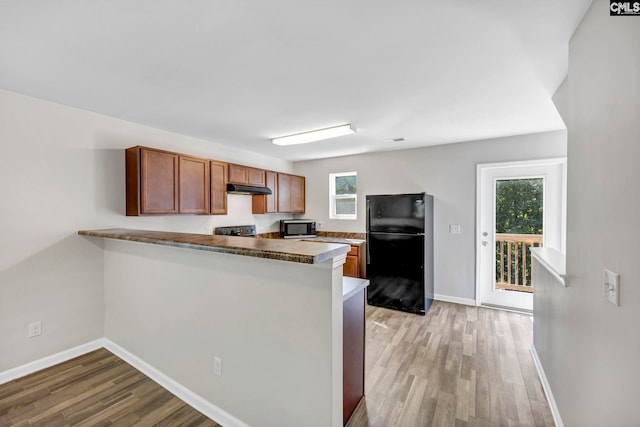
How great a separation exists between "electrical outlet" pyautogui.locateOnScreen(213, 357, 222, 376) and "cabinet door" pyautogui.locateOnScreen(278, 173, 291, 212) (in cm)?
318

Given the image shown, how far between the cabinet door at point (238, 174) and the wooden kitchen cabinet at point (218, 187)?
0.30 ft

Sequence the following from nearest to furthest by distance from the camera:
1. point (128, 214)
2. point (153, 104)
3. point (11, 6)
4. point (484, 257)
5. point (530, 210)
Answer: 1. point (11, 6)
2. point (153, 104)
3. point (128, 214)
4. point (530, 210)
5. point (484, 257)

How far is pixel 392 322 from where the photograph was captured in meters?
3.49

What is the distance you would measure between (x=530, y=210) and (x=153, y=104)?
15.3 ft

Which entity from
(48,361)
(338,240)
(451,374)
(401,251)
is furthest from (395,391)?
(48,361)

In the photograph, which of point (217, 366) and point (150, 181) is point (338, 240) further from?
point (217, 366)

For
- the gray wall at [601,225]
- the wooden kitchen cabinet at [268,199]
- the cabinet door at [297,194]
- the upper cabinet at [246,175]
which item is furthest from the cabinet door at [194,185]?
the gray wall at [601,225]

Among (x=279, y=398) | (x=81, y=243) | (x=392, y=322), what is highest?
(x=81, y=243)

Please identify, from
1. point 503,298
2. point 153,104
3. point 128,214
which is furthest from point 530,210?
point 128,214

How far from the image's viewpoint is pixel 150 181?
2.90 m

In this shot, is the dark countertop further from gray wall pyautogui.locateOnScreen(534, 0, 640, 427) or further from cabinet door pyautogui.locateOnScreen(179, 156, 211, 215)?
gray wall pyautogui.locateOnScreen(534, 0, 640, 427)

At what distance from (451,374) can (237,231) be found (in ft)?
10.8

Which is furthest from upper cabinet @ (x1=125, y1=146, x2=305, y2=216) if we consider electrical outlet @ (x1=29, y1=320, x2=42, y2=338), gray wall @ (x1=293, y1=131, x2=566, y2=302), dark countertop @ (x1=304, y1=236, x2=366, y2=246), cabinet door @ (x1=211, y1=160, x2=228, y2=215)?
gray wall @ (x1=293, y1=131, x2=566, y2=302)

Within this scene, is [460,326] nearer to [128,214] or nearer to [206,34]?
[206,34]
